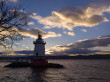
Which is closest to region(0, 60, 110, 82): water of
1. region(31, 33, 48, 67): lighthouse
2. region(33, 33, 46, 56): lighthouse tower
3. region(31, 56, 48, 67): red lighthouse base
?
region(31, 56, 48, 67): red lighthouse base

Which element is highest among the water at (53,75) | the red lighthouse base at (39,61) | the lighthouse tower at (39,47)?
the lighthouse tower at (39,47)

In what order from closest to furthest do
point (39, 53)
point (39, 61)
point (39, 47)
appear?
1. point (39, 53)
2. point (39, 47)
3. point (39, 61)

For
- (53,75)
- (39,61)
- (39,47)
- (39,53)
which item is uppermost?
(39,47)

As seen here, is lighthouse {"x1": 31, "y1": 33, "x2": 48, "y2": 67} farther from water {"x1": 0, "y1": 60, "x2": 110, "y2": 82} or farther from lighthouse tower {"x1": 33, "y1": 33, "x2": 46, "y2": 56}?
water {"x1": 0, "y1": 60, "x2": 110, "y2": 82}

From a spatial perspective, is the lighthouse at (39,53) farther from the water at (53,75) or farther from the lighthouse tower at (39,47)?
the water at (53,75)

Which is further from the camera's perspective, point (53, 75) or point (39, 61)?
point (39, 61)

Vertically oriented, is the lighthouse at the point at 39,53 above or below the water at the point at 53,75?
Result: above

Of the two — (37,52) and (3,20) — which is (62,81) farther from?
(37,52)

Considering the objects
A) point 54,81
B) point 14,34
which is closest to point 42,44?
point 54,81

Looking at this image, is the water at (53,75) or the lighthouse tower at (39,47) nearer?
the water at (53,75)

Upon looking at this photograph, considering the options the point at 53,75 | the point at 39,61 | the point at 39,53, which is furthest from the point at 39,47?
the point at 53,75

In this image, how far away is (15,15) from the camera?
478 inches

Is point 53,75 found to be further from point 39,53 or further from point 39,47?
point 39,47

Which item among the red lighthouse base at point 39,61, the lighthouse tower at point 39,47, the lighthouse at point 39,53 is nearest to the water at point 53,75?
the red lighthouse base at point 39,61
